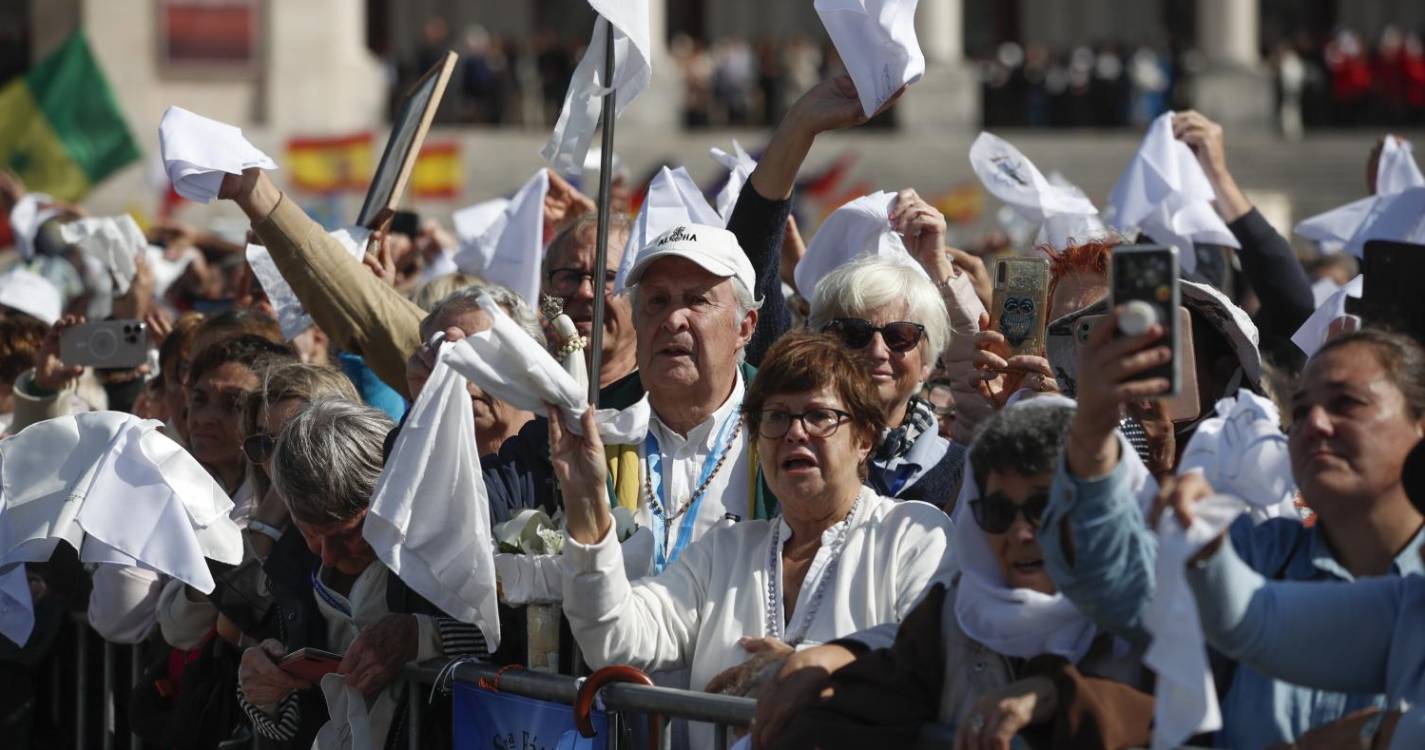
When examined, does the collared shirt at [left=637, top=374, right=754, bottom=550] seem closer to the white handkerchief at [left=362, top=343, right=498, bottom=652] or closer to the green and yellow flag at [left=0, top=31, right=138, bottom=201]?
the white handkerchief at [left=362, top=343, right=498, bottom=652]

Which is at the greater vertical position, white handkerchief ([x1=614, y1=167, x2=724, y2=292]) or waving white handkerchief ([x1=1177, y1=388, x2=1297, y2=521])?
waving white handkerchief ([x1=1177, y1=388, x2=1297, y2=521])

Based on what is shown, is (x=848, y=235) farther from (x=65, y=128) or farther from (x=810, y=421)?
(x=65, y=128)

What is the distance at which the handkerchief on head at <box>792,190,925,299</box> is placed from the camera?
6.18 m

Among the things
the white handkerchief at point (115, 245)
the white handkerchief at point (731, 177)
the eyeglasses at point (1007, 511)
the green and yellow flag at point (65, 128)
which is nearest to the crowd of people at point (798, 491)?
the eyeglasses at point (1007, 511)

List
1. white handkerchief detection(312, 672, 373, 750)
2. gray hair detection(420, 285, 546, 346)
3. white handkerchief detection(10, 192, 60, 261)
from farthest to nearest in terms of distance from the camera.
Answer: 1. white handkerchief detection(10, 192, 60, 261)
2. gray hair detection(420, 285, 546, 346)
3. white handkerchief detection(312, 672, 373, 750)

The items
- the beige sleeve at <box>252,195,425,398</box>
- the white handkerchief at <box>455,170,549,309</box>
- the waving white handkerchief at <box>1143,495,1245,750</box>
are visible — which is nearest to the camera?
the waving white handkerchief at <box>1143,495,1245,750</box>

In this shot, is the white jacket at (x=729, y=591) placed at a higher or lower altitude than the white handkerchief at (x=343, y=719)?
higher

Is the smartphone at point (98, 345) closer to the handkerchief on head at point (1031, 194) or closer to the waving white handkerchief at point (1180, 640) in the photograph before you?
the handkerchief on head at point (1031, 194)

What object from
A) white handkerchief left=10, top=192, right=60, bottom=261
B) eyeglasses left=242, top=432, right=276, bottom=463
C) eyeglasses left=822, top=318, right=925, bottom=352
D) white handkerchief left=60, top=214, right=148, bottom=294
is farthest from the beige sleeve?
white handkerchief left=10, top=192, right=60, bottom=261

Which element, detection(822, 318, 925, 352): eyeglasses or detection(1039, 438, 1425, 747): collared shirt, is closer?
detection(1039, 438, 1425, 747): collared shirt

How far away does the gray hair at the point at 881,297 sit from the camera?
4859 millimetres

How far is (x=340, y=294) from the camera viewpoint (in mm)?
5672

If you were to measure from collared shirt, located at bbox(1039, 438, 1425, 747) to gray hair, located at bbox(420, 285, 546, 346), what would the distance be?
202 cm

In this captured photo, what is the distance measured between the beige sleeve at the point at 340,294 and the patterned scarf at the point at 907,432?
1.43 metres
